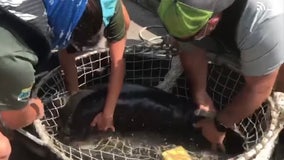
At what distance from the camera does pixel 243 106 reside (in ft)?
4.78

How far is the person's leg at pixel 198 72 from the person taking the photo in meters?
1.61

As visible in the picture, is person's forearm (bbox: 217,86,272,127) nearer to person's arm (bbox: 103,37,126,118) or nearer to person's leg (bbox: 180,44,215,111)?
person's leg (bbox: 180,44,215,111)

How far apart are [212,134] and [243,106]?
174mm

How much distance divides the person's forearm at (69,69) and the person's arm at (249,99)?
1.49 ft

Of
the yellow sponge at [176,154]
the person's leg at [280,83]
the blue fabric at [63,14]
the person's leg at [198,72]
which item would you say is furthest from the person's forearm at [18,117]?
the person's leg at [280,83]

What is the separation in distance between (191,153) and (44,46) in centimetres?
61

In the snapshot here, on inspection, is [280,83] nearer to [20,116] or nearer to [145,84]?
[145,84]

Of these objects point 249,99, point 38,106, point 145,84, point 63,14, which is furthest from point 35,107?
point 249,99

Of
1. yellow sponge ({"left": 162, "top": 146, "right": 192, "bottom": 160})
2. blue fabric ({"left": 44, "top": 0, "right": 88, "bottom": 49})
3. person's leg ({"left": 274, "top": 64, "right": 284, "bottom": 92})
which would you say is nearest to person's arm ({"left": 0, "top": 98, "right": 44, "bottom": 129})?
blue fabric ({"left": 44, "top": 0, "right": 88, "bottom": 49})

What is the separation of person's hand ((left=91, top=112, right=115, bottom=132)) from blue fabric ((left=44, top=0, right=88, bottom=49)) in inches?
13.9

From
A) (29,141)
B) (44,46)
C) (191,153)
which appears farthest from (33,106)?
(191,153)

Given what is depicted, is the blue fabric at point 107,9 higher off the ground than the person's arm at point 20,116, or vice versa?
the blue fabric at point 107,9

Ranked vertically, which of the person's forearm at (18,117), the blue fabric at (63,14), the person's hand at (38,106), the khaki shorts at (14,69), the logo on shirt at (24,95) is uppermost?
the blue fabric at (63,14)

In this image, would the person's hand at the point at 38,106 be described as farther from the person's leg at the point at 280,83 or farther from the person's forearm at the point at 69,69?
the person's leg at the point at 280,83
